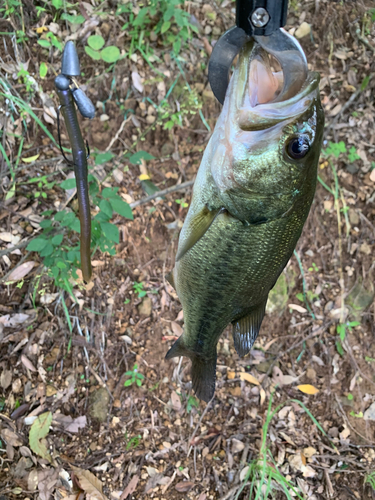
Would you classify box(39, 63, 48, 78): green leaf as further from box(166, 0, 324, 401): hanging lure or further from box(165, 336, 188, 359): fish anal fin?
box(165, 336, 188, 359): fish anal fin

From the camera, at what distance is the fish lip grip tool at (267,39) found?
111 cm

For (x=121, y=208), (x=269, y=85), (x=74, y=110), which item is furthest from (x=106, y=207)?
(x=269, y=85)

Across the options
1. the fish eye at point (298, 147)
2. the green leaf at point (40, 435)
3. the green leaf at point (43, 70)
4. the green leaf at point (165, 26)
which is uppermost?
the green leaf at point (165, 26)

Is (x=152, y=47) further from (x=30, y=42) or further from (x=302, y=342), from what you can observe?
(x=302, y=342)

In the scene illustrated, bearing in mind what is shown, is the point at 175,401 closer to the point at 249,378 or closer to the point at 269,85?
the point at 249,378

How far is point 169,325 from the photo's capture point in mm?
3541

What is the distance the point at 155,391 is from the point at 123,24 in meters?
3.56

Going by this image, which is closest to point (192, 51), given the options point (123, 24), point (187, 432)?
point (123, 24)

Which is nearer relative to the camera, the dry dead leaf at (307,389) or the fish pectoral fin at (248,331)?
the fish pectoral fin at (248,331)

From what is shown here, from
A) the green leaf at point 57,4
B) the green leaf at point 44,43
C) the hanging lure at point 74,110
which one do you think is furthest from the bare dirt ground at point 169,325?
the hanging lure at point 74,110

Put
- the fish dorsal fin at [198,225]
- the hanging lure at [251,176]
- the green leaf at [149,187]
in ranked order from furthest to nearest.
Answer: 1. the green leaf at [149,187]
2. the fish dorsal fin at [198,225]
3. the hanging lure at [251,176]

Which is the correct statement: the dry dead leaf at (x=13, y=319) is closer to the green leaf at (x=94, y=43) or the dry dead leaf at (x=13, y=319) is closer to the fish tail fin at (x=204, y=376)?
the fish tail fin at (x=204, y=376)

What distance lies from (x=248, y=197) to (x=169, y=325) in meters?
2.29

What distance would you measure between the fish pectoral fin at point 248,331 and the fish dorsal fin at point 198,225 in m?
0.57
